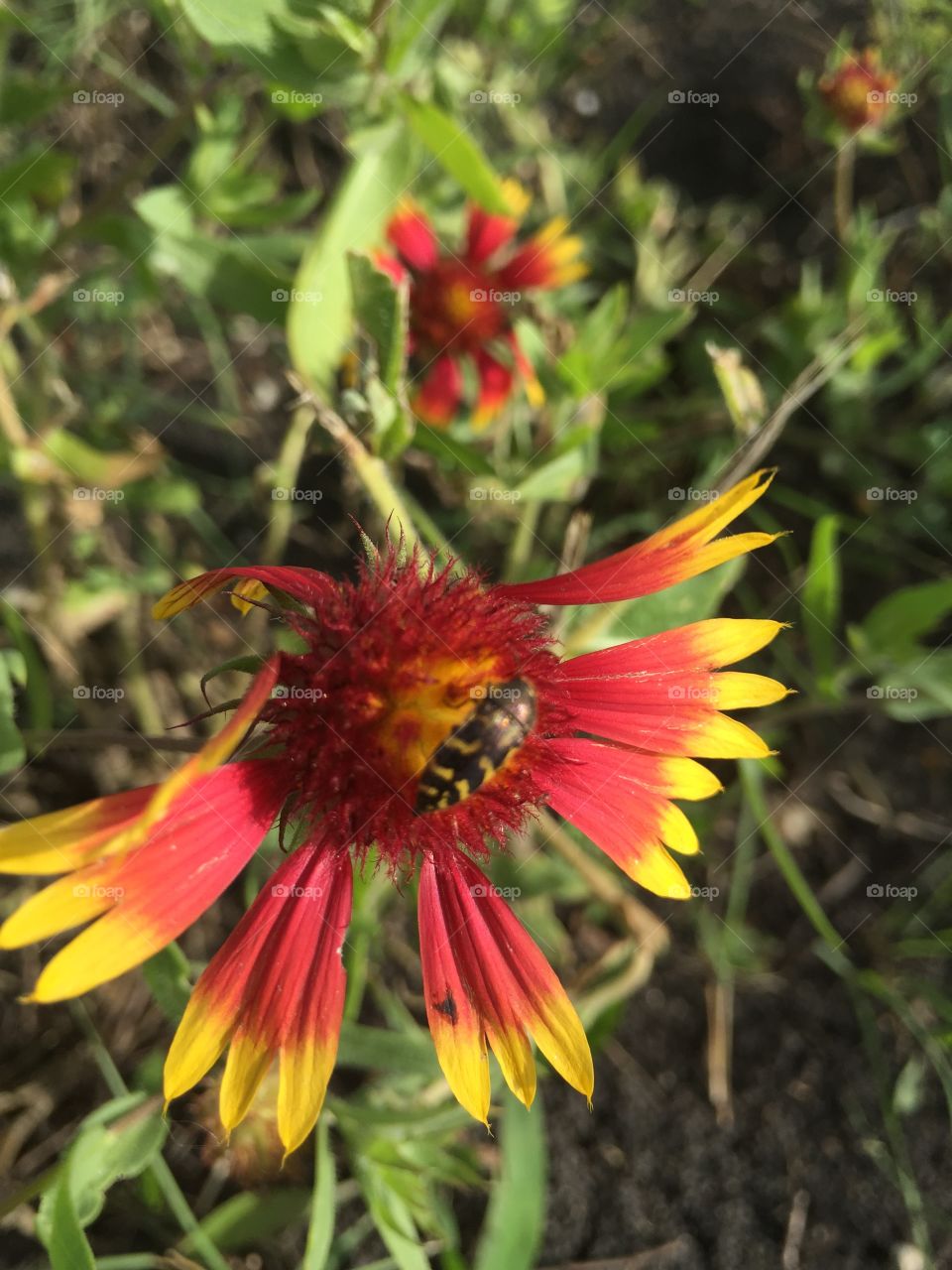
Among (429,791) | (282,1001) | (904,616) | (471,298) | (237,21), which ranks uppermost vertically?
(237,21)

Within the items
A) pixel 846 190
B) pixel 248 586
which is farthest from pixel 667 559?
pixel 846 190

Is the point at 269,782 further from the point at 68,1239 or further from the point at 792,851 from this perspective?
the point at 792,851

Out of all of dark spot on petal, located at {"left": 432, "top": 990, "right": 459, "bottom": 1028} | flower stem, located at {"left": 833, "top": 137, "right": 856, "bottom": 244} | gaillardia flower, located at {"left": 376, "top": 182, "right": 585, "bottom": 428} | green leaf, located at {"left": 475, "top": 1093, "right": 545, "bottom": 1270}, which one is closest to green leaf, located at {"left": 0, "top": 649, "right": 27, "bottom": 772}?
dark spot on petal, located at {"left": 432, "top": 990, "right": 459, "bottom": 1028}

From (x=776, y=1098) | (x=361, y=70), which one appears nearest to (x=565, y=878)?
(x=776, y=1098)

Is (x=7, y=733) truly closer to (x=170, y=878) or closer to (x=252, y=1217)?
(x=170, y=878)

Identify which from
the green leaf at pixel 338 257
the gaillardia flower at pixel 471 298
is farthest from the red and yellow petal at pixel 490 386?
the green leaf at pixel 338 257

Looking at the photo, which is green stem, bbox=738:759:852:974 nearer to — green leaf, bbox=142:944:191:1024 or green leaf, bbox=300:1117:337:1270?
green leaf, bbox=300:1117:337:1270
